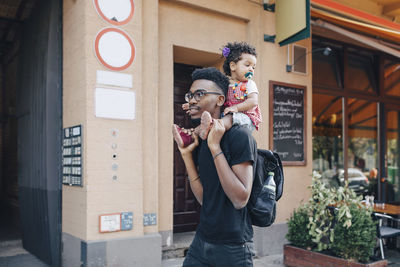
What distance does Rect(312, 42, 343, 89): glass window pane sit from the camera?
7.57 m

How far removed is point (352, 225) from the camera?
15.5 feet

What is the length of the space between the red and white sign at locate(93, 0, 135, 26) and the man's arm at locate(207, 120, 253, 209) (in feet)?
10.7

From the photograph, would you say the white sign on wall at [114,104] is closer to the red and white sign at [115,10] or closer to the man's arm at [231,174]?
the red and white sign at [115,10]

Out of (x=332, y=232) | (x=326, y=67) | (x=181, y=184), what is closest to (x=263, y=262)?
(x=332, y=232)

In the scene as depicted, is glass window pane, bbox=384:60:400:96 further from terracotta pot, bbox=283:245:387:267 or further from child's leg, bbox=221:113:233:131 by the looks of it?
child's leg, bbox=221:113:233:131

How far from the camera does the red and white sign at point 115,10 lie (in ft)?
15.3

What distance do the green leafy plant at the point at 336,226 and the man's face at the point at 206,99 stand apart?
325 cm

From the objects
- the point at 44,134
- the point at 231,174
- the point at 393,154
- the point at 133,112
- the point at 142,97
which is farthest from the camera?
the point at 393,154

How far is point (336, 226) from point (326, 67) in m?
4.00

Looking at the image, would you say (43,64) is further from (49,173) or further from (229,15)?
(229,15)

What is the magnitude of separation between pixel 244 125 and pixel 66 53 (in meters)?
3.72

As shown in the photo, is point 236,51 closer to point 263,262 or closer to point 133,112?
point 133,112

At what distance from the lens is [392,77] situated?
30.2 feet

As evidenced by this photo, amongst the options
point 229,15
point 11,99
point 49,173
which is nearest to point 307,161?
point 229,15
